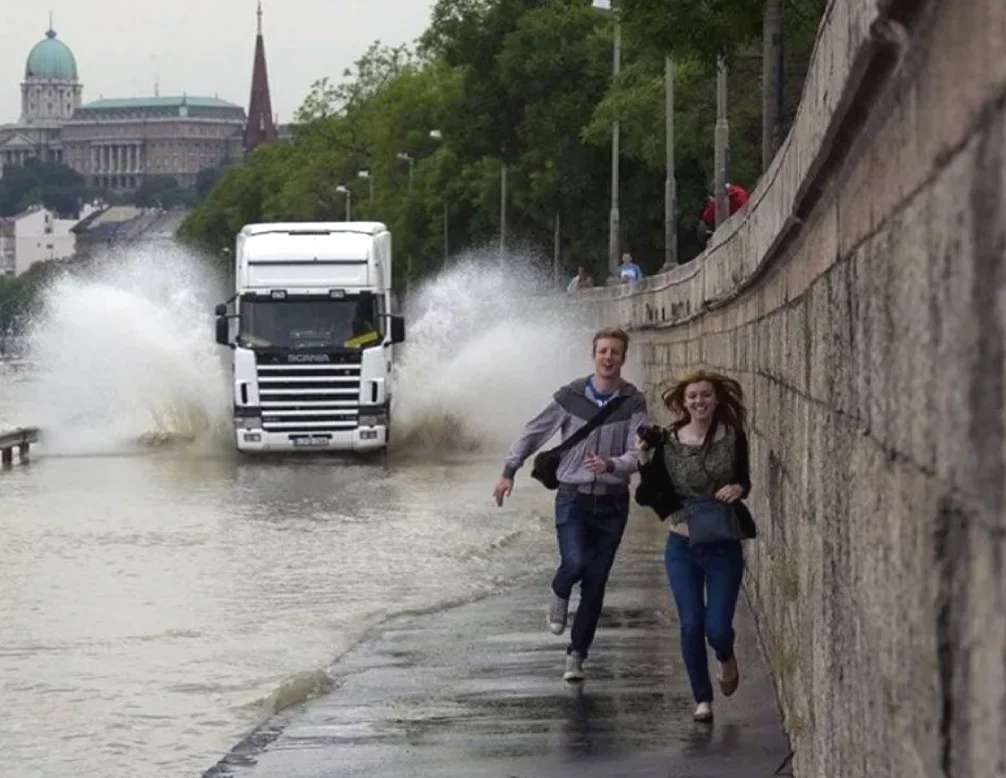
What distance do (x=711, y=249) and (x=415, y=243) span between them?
93.4 m

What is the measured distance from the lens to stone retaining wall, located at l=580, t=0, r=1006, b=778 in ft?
10.9

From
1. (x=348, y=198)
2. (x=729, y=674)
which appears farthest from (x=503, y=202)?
(x=729, y=674)

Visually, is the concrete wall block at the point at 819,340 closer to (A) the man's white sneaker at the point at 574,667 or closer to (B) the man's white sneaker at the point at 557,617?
(A) the man's white sneaker at the point at 574,667

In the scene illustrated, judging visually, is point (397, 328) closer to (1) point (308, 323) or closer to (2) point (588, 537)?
(1) point (308, 323)

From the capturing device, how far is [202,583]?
22.7 metres

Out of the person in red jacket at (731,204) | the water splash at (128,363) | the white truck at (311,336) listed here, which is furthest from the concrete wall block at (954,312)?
the water splash at (128,363)

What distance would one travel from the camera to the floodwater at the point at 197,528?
48.9 feet

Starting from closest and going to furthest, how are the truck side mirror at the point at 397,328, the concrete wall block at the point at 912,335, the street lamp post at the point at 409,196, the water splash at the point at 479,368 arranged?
the concrete wall block at the point at 912,335 < the truck side mirror at the point at 397,328 < the water splash at the point at 479,368 < the street lamp post at the point at 409,196

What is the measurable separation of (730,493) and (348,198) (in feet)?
430

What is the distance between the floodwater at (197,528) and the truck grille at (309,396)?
26.8 inches

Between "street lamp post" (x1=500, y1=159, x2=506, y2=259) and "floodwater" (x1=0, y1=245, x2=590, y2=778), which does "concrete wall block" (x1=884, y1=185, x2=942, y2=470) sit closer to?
"floodwater" (x1=0, y1=245, x2=590, y2=778)

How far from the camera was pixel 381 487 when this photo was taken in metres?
35.7

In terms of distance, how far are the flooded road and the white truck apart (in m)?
0.67

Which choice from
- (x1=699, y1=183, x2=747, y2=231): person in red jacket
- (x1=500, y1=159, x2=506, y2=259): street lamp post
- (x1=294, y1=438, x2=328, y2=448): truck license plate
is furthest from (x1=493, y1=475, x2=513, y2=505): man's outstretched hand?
(x1=500, y1=159, x2=506, y2=259): street lamp post
